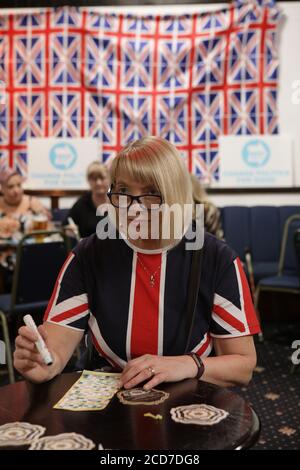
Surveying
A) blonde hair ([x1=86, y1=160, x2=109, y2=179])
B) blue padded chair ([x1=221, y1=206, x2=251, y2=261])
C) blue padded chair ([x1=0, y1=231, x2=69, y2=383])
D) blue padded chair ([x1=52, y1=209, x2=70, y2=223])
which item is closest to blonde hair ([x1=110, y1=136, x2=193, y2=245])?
blue padded chair ([x1=0, y1=231, x2=69, y2=383])

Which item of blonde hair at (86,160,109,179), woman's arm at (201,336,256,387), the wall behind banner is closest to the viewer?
woman's arm at (201,336,256,387)

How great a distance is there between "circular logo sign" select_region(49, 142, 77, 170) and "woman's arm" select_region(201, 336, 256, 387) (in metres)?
4.67

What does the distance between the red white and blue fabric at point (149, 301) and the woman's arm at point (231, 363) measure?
3 centimetres

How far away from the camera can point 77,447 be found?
0.99 meters

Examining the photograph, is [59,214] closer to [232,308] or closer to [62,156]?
[62,156]

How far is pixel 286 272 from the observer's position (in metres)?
4.97

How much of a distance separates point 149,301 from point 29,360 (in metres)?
0.33

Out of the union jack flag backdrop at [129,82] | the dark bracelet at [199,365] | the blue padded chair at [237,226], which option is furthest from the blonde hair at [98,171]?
the dark bracelet at [199,365]

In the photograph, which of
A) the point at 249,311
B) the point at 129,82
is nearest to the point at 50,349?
the point at 249,311

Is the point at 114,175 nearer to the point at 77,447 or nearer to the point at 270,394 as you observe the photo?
the point at 77,447

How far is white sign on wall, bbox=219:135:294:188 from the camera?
571 centimetres

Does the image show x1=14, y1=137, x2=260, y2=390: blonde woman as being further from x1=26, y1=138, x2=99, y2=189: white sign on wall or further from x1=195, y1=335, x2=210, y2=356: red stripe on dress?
x1=26, y1=138, x2=99, y2=189: white sign on wall
